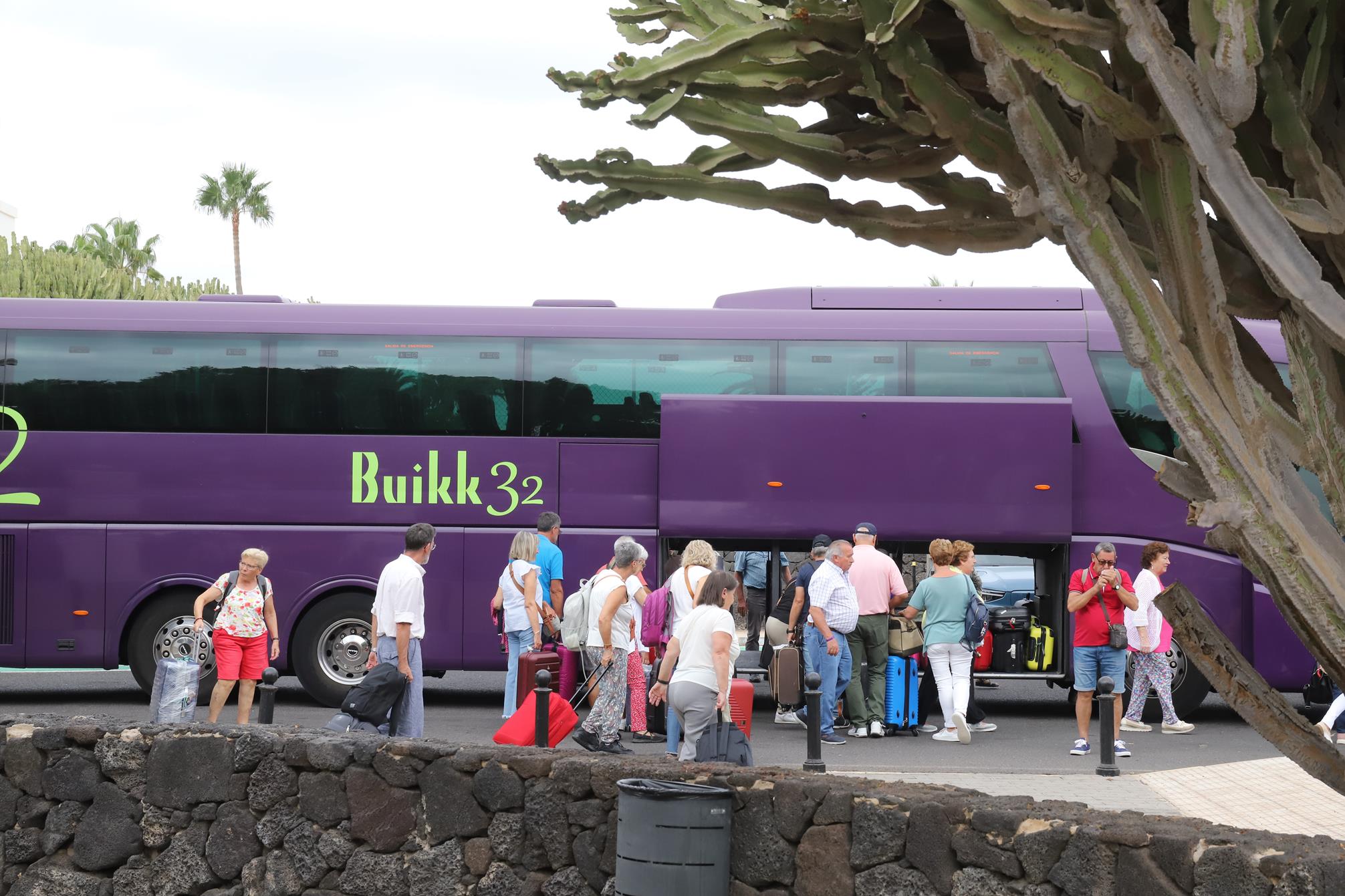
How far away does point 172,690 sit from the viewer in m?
10.3

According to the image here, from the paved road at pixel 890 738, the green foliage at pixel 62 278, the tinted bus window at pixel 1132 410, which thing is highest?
the green foliage at pixel 62 278

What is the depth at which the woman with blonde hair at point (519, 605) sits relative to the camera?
1298 cm

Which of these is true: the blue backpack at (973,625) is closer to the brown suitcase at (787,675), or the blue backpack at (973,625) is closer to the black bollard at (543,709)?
the brown suitcase at (787,675)

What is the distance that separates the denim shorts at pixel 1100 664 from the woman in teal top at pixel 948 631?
1251mm

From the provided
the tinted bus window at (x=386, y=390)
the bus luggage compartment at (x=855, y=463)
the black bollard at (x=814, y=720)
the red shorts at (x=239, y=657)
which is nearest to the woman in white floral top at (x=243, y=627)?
the red shorts at (x=239, y=657)

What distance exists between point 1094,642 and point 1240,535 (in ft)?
25.9

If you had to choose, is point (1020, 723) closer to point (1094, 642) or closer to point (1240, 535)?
point (1094, 642)

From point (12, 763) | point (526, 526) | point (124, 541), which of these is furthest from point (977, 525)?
point (12, 763)

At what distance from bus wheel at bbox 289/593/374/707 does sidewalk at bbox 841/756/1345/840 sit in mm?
6655

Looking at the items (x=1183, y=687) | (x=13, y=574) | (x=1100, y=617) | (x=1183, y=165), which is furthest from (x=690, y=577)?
(x=1183, y=165)

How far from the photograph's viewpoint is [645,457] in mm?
15617

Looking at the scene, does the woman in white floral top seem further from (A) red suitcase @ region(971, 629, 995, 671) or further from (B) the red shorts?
(A) red suitcase @ region(971, 629, 995, 671)

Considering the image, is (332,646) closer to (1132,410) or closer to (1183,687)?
(1132,410)

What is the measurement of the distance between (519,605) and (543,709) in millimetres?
3394
